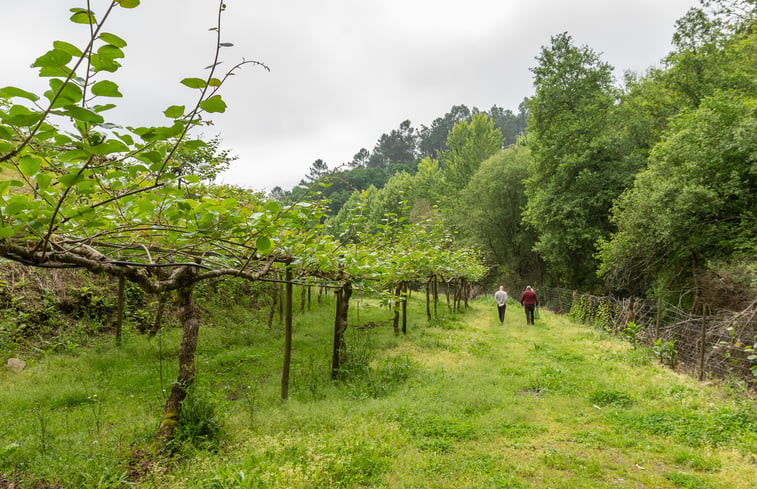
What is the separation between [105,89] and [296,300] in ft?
49.9

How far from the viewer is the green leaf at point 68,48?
0.85 meters

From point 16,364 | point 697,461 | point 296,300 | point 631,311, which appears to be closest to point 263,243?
point 697,461

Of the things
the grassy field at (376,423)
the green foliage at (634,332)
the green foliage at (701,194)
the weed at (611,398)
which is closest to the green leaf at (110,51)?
the grassy field at (376,423)

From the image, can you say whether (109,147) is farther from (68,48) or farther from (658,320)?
(658,320)

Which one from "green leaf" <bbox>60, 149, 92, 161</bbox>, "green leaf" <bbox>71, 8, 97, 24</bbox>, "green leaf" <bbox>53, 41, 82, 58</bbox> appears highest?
"green leaf" <bbox>71, 8, 97, 24</bbox>

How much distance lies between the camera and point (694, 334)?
7805 millimetres

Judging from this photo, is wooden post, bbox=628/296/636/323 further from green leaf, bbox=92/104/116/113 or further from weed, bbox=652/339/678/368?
green leaf, bbox=92/104/116/113

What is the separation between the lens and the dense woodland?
10.2m

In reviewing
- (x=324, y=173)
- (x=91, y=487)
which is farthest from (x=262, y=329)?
(x=324, y=173)

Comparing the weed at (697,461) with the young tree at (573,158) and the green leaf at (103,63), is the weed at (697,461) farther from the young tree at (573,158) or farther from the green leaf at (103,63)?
the young tree at (573,158)

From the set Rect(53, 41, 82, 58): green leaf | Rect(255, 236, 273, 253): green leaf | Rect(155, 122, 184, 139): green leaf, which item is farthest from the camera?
Rect(255, 236, 273, 253): green leaf

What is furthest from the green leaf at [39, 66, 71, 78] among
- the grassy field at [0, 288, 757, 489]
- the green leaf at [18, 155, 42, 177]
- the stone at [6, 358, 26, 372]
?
the stone at [6, 358, 26, 372]

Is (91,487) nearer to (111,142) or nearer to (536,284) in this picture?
(111,142)

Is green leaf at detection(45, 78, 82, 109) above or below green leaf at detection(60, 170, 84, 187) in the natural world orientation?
above
